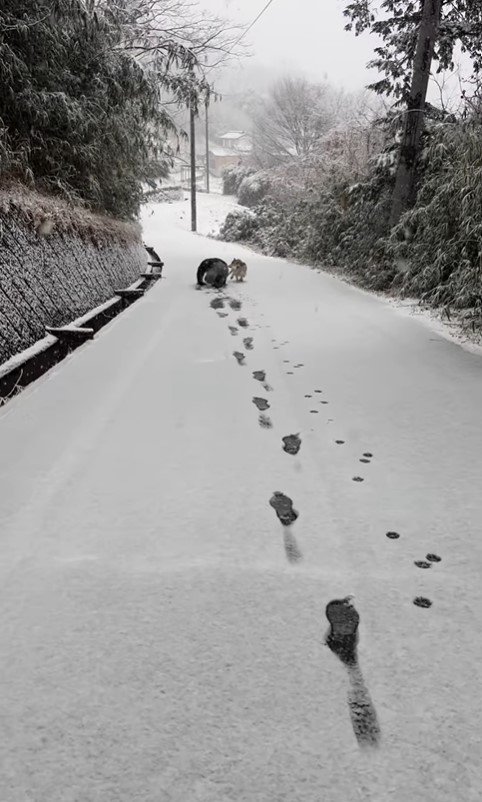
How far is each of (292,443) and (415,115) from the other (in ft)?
20.3

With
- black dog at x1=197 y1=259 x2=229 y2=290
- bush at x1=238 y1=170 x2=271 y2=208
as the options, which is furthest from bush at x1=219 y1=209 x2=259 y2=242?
black dog at x1=197 y1=259 x2=229 y2=290

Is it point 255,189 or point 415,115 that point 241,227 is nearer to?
point 255,189

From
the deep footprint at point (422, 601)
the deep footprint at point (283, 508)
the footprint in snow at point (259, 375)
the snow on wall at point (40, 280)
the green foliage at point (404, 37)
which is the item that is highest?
the green foliage at point (404, 37)

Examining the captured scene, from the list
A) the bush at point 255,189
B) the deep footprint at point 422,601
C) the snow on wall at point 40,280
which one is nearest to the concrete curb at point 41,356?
the snow on wall at point 40,280

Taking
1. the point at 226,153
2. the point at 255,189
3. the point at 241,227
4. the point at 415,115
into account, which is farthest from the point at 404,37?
the point at 226,153

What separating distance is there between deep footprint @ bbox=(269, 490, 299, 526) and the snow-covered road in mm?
28

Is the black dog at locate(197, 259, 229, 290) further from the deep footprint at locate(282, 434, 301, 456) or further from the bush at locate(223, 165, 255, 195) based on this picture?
the bush at locate(223, 165, 255, 195)

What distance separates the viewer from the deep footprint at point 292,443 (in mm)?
2228

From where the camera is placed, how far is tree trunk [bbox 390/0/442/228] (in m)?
6.43

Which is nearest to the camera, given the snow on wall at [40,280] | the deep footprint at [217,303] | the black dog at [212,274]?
the snow on wall at [40,280]

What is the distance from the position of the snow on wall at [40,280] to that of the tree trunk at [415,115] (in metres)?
4.22

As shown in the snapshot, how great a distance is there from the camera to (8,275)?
121 inches

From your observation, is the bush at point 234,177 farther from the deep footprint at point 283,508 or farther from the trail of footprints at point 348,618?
the deep footprint at point 283,508

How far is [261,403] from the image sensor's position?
9.26ft
